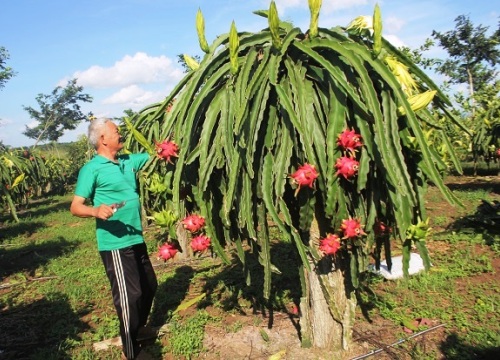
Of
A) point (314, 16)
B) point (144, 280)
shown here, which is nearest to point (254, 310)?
point (144, 280)

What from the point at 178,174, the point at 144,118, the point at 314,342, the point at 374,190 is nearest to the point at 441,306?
the point at 314,342

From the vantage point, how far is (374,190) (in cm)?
245

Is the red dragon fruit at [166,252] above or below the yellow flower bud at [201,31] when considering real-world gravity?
below

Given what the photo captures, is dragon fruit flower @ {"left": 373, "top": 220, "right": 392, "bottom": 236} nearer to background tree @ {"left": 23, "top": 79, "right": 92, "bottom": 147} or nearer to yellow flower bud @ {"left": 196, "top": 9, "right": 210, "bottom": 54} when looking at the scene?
yellow flower bud @ {"left": 196, "top": 9, "right": 210, "bottom": 54}

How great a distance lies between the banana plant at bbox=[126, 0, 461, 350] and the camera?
221 cm

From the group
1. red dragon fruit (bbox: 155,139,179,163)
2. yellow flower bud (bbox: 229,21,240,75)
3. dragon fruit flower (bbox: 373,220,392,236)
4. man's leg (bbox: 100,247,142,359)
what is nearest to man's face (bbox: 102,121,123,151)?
man's leg (bbox: 100,247,142,359)

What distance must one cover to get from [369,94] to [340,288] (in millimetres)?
1482

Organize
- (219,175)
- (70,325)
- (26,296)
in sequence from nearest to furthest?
(219,175) < (70,325) < (26,296)

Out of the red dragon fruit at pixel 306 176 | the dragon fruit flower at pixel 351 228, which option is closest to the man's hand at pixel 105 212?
the red dragon fruit at pixel 306 176

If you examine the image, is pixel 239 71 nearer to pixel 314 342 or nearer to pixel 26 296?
pixel 314 342

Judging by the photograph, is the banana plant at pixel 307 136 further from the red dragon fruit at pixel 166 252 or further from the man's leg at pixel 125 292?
the man's leg at pixel 125 292

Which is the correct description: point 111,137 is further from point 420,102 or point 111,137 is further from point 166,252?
point 420,102

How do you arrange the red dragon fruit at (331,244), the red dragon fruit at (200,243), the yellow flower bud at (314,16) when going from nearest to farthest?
the yellow flower bud at (314,16) → the red dragon fruit at (331,244) → the red dragon fruit at (200,243)

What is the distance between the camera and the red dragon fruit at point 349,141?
218 centimetres
